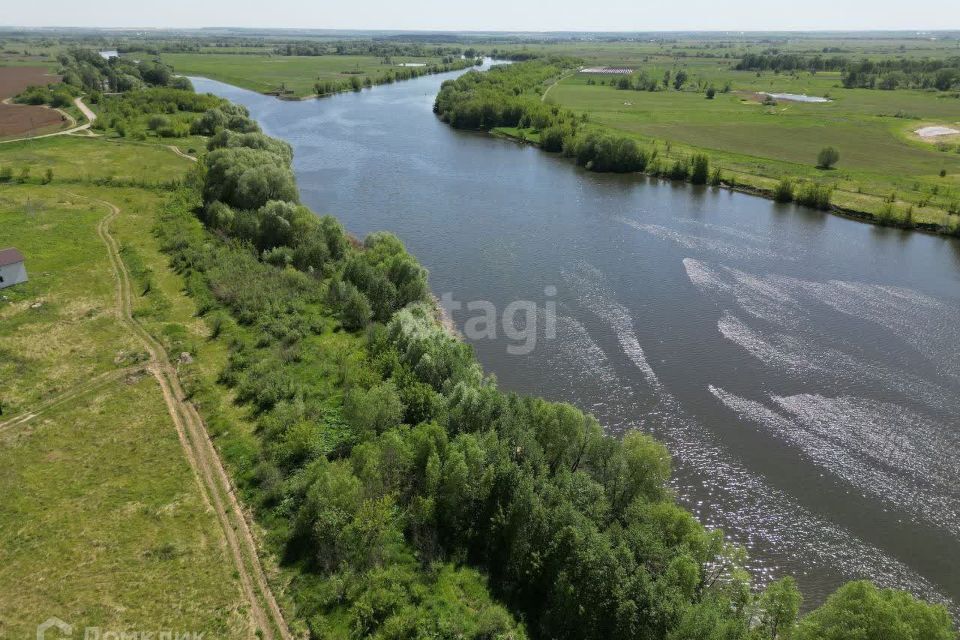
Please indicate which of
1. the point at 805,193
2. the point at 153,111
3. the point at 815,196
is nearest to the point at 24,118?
the point at 153,111

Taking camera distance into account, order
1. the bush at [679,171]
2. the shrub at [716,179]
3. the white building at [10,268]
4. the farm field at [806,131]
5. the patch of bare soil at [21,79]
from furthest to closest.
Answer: the patch of bare soil at [21,79]
the bush at [679,171]
the shrub at [716,179]
the farm field at [806,131]
the white building at [10,268]

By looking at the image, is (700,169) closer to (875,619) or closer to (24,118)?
(875,619)

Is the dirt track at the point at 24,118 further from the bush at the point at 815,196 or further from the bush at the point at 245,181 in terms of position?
the bush at the point at 815,196

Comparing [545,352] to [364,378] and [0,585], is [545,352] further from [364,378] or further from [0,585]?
[0,585]

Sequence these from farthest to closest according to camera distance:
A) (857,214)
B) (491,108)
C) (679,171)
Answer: (491,108) < (679,171) < (857,214)

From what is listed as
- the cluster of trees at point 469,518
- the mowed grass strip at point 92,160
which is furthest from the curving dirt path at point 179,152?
the cluster of trees at point 469,518

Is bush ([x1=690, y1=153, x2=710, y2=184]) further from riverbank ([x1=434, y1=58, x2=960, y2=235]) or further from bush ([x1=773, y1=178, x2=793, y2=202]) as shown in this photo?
bush ([x1=773, y1=178, x2=793, y2=202])
